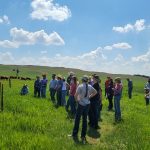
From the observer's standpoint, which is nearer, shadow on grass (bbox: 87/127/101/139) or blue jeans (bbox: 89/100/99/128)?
shadow on grass (bbox: 87/127/101/139)

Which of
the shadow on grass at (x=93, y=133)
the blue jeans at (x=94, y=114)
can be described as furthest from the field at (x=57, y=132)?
the blue jeans at (x=94, y=114)

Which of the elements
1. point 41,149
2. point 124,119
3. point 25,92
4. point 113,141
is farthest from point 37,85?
point 41,149

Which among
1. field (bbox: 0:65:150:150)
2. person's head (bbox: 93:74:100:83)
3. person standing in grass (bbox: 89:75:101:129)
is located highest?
person's head (bbox: 93:74:100:83)

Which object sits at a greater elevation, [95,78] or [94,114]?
[95,78]

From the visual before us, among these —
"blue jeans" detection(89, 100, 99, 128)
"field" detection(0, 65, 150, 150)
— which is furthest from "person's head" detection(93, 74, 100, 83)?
"field" detection(0, 65, 150, 150)

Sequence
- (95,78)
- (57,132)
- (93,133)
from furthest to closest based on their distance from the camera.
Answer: (95,78), (93,133), (57,132)

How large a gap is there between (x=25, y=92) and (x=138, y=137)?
1936 cm

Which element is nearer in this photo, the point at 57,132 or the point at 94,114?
the point at 57,132

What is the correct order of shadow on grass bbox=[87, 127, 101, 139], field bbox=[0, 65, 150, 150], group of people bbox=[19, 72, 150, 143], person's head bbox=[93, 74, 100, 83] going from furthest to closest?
person's head bbox=[93, 74, 100, 83] → shadow on grass bbox=[87, 127, 101, 139] → group of people bbox=[19, 72, 150, 143] → field bbox=[0, 65, 150, 150]

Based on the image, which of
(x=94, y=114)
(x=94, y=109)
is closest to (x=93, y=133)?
(x=94, y=114)

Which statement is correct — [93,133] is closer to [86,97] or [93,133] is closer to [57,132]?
[57,132]

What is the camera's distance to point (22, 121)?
16359mm

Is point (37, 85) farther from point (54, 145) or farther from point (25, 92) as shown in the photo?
point (54, 145)

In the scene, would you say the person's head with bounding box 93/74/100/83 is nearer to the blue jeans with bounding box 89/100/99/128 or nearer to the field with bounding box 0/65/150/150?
the blue jeans with bounding box 89/100/99/128
